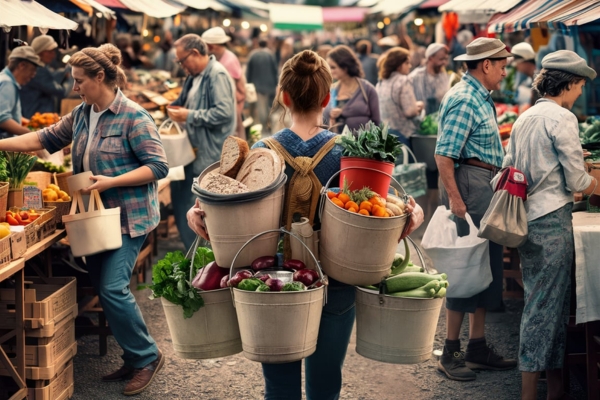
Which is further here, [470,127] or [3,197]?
[470,127]

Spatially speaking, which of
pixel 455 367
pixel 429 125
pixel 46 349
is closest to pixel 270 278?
pixel 46 349

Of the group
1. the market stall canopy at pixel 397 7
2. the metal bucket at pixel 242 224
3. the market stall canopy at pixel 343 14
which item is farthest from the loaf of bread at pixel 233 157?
the market stall canopy at pixel 343 14

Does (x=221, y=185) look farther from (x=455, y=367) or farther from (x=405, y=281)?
(x=455, y=367)

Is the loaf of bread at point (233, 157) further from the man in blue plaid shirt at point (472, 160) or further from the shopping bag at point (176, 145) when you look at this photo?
the shopping bag at point (176, 145)

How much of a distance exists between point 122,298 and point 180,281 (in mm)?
1796

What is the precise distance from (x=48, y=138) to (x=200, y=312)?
246cm

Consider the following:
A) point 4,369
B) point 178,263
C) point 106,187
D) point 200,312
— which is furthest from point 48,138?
point 200,312

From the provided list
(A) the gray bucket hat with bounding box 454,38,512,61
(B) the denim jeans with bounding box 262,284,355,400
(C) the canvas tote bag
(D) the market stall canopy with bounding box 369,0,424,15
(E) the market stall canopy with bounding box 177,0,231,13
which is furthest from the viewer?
(D) the market stall canopy with bounding box 369,0,424,15

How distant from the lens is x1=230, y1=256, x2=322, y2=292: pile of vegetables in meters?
3.26

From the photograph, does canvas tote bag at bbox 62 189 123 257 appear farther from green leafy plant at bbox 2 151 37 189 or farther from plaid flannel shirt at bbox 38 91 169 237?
green leafy plant at bbox 2 151 37 189

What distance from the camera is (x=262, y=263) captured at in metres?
3.42

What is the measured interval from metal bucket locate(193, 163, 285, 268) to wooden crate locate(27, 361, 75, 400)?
1.98 meters

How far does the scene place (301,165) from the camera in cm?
353

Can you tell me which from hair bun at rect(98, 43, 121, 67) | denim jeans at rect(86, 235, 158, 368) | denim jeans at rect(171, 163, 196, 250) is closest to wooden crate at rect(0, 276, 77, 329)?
denim jeans at rect(86, 235, 158, 368)
